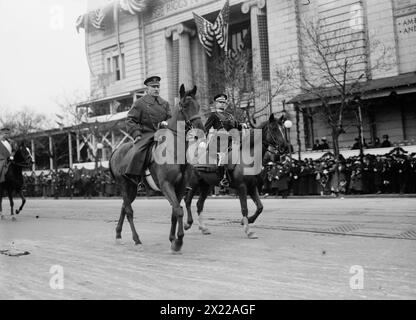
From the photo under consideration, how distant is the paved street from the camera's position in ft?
16.3

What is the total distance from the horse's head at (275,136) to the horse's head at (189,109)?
8.85 feet

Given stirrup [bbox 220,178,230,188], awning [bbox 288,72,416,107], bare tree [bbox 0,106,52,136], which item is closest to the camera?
stirrup [bbox 220,178,230,188]

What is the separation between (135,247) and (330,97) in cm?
1981

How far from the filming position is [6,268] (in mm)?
6551

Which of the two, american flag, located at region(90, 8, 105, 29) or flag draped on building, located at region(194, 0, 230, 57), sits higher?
american flag, located at region(90, 8, 105, 29)

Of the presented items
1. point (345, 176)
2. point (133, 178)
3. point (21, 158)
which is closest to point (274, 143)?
point (133, 178)

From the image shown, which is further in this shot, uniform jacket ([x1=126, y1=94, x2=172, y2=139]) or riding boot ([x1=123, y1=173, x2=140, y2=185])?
uniform jacket ([x1=126, y1=94, x2=172, y2=139])

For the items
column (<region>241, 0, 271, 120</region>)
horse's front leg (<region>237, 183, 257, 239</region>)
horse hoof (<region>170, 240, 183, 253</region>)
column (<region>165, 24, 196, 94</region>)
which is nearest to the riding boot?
horse hoof (<region>170, 240, 183, 253</region>)

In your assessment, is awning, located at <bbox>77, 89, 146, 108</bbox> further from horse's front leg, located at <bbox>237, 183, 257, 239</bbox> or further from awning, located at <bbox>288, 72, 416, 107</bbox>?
horse's front leg, located at <bbox>237, 183, 257, 239</bbox>

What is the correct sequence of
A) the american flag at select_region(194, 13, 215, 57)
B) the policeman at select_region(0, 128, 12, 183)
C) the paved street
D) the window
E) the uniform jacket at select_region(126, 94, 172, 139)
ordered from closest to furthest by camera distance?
1. the paved street
2. the uniform jacket at select_region(126, 94, 172, 139)
3. the policeman at select_region(0, 128, 12, 183)
4. the american flag at select_region(194, 13, 215, 57)
5. the window

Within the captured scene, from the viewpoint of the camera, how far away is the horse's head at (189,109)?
294 inches

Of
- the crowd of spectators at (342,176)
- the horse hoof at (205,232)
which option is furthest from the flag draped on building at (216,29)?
the horse hoof at (205,232)

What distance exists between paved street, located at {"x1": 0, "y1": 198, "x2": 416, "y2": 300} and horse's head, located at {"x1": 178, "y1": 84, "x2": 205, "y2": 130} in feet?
6.63
